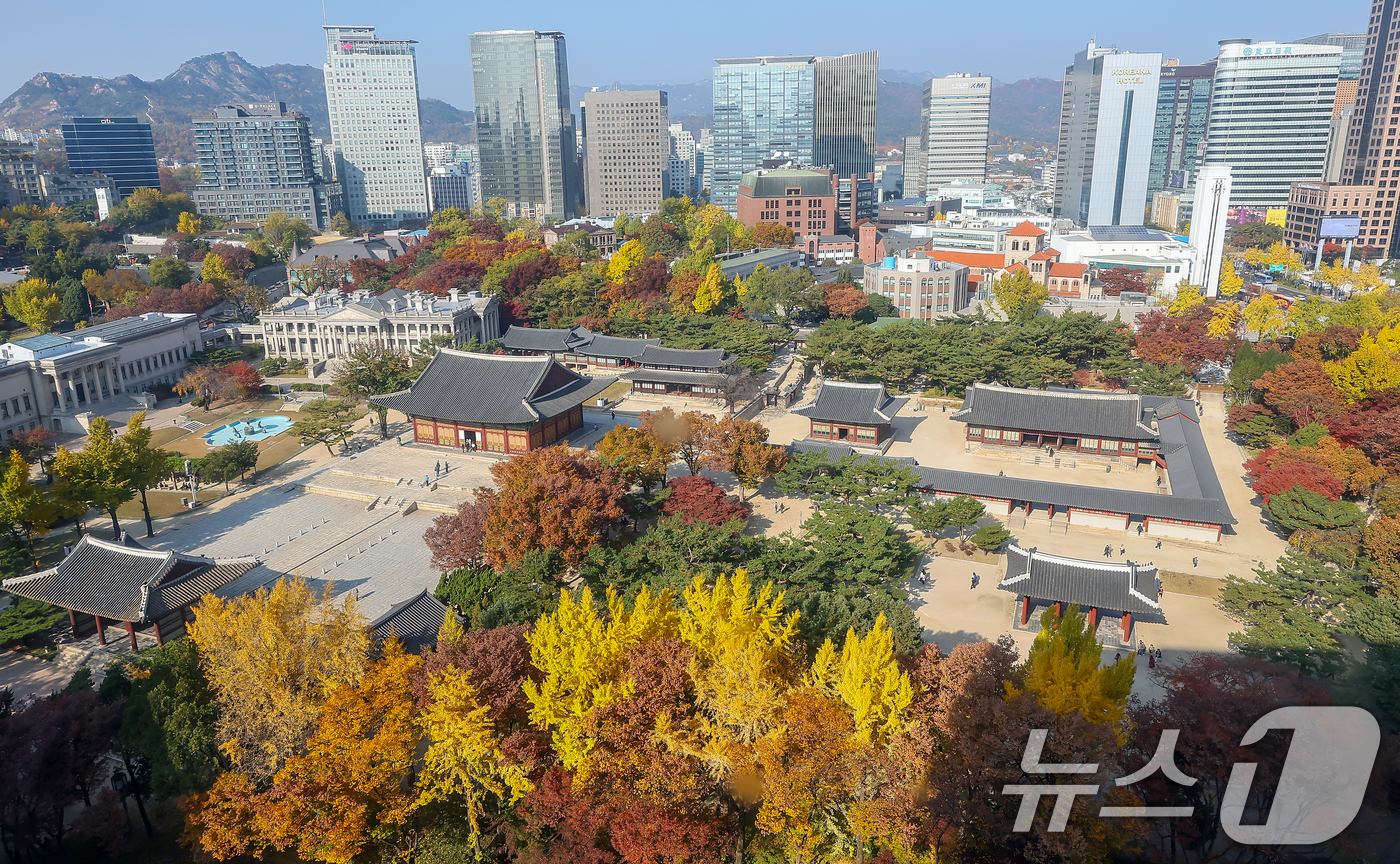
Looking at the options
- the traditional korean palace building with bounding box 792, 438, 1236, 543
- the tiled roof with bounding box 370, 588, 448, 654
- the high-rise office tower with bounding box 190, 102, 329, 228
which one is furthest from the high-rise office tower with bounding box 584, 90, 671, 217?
the tiled roof with bounding box 370, 588, 448, 654

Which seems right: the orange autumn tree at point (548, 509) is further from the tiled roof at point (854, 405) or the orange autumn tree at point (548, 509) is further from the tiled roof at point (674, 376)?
the tiled roof at point (674, 376)

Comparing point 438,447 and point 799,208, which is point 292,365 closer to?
point 438,447

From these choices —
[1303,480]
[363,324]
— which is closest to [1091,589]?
[1303,480]

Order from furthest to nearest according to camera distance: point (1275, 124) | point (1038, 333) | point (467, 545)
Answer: point (1275, 124)
point (1038, 333)
point (467, 545)

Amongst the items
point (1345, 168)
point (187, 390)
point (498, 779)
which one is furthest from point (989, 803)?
point (1345, 168)

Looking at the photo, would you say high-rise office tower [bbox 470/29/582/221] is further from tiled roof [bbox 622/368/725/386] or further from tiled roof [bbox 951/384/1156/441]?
tiled roof [bbox 951/384/1156/441]

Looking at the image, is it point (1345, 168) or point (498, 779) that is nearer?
point (498, 779)

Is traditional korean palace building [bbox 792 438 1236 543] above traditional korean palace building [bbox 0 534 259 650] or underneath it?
underneath
